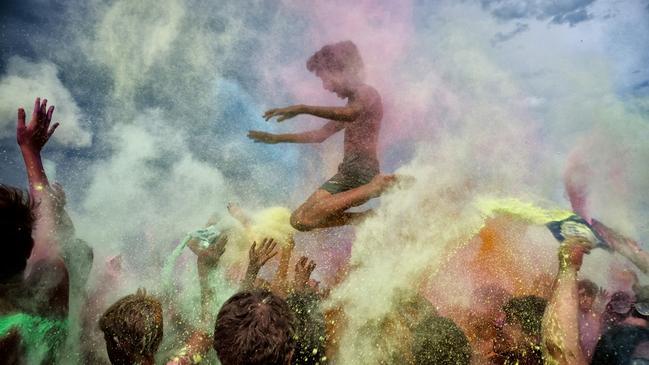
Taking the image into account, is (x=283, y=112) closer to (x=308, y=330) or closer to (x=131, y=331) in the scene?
(x=308, y=330)

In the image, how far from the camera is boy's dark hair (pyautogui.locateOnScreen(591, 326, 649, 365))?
2336mm

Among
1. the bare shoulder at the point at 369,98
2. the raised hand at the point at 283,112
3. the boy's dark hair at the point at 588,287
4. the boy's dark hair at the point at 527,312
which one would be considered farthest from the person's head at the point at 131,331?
the boy's dark hair at the point at 588,287

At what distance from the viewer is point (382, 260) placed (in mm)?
4258

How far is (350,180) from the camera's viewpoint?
449 centimetres

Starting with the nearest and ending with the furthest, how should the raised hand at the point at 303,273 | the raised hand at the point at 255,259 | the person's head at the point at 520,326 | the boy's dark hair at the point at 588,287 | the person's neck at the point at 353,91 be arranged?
the person's head at the point at 520,326, the raised hand at the point at 255,259, the raised hand at the point at 303,273, the boy's dark hair at the point at 588,287, the person's neck at the point at 353,91

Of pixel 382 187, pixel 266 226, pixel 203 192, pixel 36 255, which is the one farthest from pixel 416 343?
pixel 203 192

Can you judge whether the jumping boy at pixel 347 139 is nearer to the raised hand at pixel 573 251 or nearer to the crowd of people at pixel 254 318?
the crowd of people at pixel 254 318

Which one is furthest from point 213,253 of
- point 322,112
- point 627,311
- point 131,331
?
point 627,311

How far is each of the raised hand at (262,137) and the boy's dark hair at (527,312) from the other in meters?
3.13

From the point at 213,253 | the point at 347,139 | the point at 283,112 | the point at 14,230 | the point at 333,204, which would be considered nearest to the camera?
the point at 14,230

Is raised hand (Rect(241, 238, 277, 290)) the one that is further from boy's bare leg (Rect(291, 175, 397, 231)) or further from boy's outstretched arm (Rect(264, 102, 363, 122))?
boy's outstretched arm (Rect(264, 102, 363, 122))

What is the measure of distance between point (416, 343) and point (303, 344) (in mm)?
1007

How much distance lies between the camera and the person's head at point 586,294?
3.81 m

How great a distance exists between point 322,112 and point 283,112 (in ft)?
1.50
